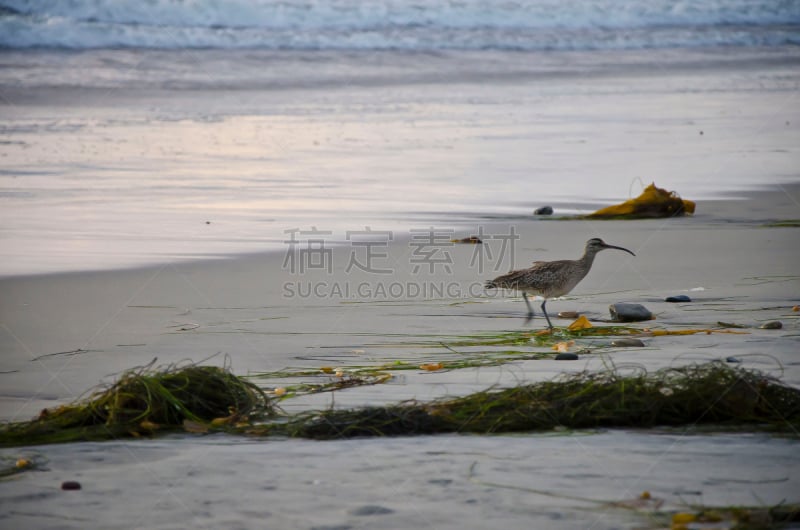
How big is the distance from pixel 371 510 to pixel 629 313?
4073 millimetres

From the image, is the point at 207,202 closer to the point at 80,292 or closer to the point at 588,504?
the point at 80,292

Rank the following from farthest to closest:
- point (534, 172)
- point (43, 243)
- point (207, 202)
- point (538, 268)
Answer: point (534, 172) → point (207, 202) → point (43, 243) → point (538, 268)

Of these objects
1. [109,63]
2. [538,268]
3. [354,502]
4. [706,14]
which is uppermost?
[706,14]

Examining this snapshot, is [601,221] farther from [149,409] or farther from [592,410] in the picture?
[149,409]

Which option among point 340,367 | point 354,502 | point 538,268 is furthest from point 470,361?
point 354,502

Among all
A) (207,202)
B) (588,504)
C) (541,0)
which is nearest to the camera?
(588,504)

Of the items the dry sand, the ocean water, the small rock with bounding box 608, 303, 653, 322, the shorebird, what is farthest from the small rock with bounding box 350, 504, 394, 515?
the ocean water

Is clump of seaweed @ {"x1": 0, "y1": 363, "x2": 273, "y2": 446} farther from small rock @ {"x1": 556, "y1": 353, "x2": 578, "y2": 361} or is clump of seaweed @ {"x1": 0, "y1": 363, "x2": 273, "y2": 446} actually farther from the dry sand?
small rock @ {"x1": 556, "y1": 353, "x2": 578, "y2": 361}

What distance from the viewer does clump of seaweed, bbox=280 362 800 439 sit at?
5.51 meters

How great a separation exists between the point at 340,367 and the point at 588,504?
2.67 meters

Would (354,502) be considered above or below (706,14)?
below

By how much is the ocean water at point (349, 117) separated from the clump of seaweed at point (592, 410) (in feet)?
17.4

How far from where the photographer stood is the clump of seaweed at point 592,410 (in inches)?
217

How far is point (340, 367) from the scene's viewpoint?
6930 mm
